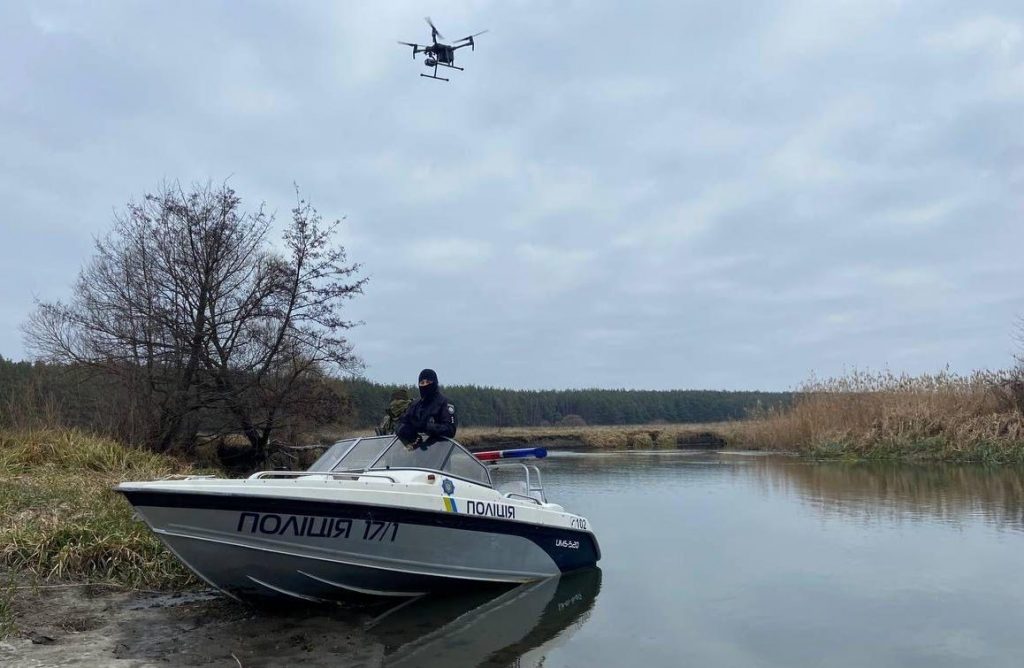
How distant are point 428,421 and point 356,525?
4.76ft

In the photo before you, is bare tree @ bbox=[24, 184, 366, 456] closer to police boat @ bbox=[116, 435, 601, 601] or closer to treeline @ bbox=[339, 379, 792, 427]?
police boat @ bbox=[116, 435, 601, 601]

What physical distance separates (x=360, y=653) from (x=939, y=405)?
22.4m

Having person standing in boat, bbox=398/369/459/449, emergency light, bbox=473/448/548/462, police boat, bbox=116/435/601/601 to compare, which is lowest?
police boat, bbox=116/435/601/601

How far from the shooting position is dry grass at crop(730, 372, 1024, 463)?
2197 cm

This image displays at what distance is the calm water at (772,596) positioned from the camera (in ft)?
21.1

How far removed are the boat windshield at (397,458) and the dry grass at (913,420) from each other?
18.7 metres

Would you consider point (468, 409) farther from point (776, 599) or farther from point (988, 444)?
point (776, 599)

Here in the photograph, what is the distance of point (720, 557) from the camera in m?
10.4

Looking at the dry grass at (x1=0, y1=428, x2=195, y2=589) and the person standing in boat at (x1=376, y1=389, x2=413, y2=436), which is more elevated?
the person standing in boat at (x1=376, y1=389, x2=413, y2=436)

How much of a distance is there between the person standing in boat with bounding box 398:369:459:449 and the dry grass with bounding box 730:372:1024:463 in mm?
18897

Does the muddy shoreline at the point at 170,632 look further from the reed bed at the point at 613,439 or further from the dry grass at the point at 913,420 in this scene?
the reed bed at the point at 613,439

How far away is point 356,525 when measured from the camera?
673 cm

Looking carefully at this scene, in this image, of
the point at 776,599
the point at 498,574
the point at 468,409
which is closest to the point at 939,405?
the point at 776,599

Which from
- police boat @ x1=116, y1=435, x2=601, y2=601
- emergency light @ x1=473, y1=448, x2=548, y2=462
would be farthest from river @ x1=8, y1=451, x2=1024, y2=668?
emergency light @ x1=473, y1=448, x2=548, y2=462
